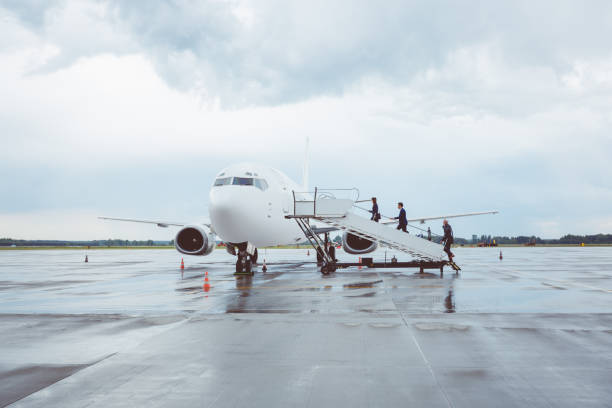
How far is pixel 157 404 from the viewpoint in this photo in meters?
3.85

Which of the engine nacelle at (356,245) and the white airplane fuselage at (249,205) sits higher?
the white airplane fuselage at (249,205)

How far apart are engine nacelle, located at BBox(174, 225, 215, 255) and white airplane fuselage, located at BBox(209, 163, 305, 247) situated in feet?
13.2

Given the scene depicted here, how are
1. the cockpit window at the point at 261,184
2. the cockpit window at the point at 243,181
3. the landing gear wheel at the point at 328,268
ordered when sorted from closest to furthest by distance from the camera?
1. the cockpit window at the point at 243,181
2. the cockpit window at the point at 261,184
3. the landing gear wheel at the point at 328,268

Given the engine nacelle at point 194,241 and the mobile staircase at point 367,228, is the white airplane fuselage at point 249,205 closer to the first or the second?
the mobile staircase at point 367,228

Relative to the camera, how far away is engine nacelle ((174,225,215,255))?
66.1 ft

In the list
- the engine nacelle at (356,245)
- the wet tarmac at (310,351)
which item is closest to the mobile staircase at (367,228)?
the engine nacelle at (356,245)

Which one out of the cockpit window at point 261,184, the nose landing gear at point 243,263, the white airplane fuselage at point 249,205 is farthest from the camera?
the nose landing gear at point 243,263

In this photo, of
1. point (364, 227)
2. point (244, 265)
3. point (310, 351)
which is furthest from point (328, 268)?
point (310, 351)

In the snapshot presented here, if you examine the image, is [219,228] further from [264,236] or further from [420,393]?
[420,393]

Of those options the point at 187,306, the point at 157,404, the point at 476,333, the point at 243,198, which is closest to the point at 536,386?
the point at 476,333

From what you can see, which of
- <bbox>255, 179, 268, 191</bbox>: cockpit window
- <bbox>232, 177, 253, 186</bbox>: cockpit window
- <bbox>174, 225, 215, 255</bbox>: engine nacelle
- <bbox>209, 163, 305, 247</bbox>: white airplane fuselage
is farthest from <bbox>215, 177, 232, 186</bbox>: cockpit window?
<bbox>174, 225, 215, 255</bbox>: engine nacelle

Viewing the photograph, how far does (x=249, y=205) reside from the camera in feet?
48.9

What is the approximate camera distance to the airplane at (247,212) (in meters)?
14.6

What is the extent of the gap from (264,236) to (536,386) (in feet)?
41.8
